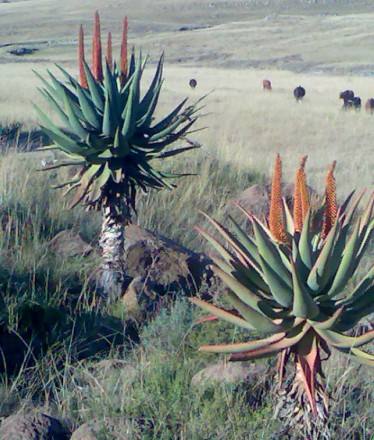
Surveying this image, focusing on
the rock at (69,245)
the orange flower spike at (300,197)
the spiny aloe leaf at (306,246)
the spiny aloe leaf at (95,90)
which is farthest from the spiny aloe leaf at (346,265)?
the rock at (69,245)

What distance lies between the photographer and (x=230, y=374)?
3752 mm

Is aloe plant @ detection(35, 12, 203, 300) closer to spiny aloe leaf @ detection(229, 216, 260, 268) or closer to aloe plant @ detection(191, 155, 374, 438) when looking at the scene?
spiny aloe leaf @ detection(229, 216, 260, 268)

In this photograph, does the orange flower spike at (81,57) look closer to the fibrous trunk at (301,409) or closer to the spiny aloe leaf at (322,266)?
the spiny aloe leaf at (322,266)

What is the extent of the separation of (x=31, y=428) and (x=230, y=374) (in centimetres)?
104

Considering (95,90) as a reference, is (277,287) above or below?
below

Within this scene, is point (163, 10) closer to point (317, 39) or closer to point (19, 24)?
point (19, 24)

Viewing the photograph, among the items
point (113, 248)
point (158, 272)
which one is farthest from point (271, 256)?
point (158, 272)

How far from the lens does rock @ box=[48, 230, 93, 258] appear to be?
5943 millimetres

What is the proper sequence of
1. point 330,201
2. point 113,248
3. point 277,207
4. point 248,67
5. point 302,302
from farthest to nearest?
point 248,67 → point 113,248 → point 330,201 → point 277,207 → point 302,302

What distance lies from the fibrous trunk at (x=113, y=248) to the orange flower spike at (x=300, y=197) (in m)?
2.49

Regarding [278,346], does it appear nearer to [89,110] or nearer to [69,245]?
[89,110]

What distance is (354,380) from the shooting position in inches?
151

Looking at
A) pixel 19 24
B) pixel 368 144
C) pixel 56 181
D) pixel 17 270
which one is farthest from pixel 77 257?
pixel 19 24

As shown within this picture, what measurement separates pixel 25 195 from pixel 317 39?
56.4 meters
